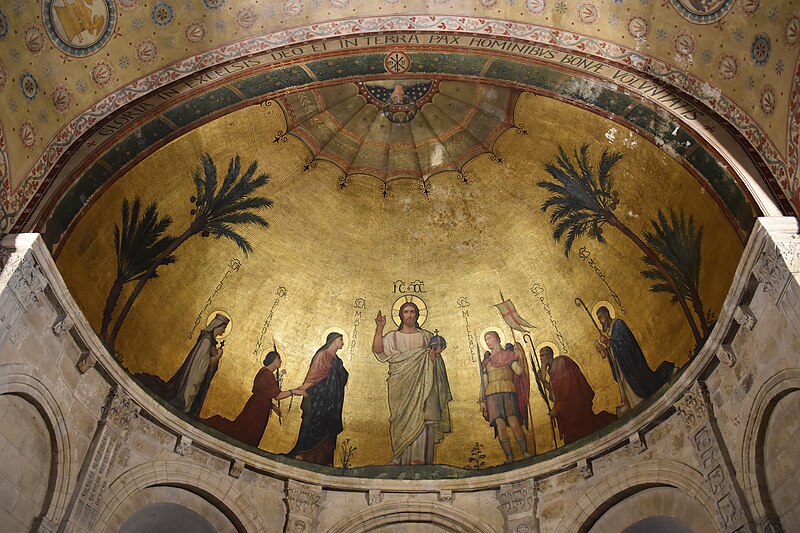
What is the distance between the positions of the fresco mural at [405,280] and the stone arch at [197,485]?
892 mm

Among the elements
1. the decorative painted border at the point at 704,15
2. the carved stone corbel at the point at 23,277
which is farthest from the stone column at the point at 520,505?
the carved stone corbel at the point at 23,277

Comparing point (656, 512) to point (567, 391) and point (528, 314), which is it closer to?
point (567, 391)

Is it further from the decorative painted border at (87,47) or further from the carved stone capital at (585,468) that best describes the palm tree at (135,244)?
the carved stone capital at (585,468)

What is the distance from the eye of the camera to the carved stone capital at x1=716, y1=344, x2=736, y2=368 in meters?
9.59

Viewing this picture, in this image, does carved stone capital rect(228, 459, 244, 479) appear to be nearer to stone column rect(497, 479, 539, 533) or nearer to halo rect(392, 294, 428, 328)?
halo rect(392, 294, 428, 328)

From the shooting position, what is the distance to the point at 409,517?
1224cm

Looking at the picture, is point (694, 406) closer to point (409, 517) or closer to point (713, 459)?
point (713, 459)

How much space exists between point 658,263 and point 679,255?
1.68 feet

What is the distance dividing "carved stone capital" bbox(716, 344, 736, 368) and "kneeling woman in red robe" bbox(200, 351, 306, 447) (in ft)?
23.0

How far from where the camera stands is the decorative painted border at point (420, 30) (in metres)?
9.00

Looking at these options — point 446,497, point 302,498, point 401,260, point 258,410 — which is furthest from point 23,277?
point 446,497

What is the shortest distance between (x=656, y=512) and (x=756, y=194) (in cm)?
476

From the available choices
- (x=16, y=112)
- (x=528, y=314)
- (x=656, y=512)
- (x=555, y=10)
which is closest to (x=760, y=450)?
(x=656, y=512)

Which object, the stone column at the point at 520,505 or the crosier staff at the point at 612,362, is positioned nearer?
the stone column at the point at 520,505
